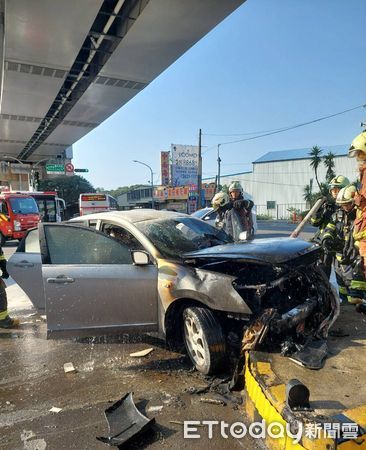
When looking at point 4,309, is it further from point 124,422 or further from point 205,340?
point 205,340

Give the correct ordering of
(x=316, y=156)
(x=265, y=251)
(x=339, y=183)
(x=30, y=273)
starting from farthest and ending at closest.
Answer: (x=316, y=156)
(x=339, y=183)
(x=30, y=273)
(x=265, y=251)

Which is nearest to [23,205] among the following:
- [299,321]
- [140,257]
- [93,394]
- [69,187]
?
[140,257]

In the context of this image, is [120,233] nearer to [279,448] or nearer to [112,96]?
[279,448]

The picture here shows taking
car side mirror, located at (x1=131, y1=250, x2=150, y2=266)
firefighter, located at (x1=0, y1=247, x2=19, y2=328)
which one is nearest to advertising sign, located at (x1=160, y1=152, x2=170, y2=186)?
firefighter, located at (x1=0, y1=247, x2=19, y2=328)

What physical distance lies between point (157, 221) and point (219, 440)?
2353mm

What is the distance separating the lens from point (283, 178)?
207 ft

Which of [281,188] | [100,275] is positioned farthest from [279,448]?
[281,188]

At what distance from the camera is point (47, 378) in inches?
140

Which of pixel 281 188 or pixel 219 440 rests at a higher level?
pixel 281 188

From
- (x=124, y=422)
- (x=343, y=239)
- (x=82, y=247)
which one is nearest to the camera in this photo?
(x=124, y=422)

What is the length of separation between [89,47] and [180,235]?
8.74 m

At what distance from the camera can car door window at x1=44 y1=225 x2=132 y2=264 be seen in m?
3.79

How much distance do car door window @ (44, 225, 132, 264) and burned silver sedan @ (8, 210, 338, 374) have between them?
0.04 ft

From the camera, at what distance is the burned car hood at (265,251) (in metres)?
3.14
